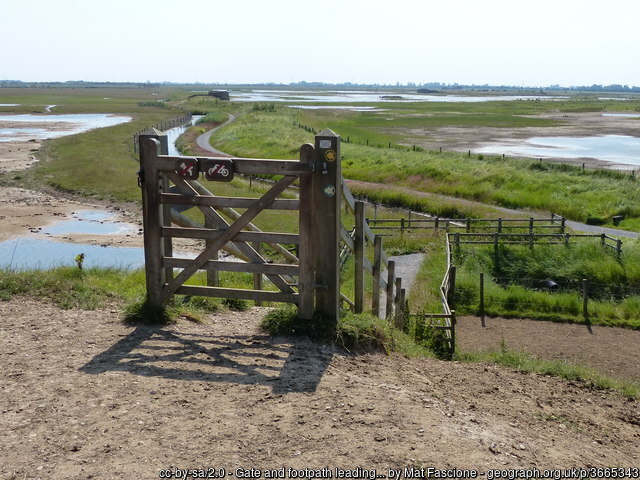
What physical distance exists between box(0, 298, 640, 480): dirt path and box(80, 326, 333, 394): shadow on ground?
21 millimetres

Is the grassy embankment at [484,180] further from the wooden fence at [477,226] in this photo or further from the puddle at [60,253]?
the puddle at [60,253]

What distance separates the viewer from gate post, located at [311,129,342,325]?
743 cm

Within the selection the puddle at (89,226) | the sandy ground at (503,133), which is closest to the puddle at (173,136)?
the puddle at (89,226)

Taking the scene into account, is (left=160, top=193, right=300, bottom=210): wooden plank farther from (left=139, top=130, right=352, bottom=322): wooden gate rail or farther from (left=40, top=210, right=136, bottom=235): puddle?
(left=40, top=210, right=136, bottom=235): puddle

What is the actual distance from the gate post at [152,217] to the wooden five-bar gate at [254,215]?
0.04ft

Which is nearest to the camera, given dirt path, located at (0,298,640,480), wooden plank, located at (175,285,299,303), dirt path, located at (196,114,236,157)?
dirt path, located at (0,298,640,480)

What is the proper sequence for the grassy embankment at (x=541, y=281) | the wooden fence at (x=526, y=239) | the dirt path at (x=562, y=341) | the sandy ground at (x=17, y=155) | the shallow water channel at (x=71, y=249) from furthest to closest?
the sandy ground at (x=17, y=155), the wooden fence at (x=526, y=239), the shallow water channel at (x=71, y=249), the grassy embankment at (x=541, y=281), the dirt path at (x=562, y=341)

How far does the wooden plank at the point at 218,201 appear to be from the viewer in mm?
7582

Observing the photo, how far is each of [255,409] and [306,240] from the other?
7.59 ft

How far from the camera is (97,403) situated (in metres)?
5.93

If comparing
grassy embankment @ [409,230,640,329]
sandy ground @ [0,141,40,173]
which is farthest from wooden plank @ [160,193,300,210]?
sandy ground @ [0,141,40,173]

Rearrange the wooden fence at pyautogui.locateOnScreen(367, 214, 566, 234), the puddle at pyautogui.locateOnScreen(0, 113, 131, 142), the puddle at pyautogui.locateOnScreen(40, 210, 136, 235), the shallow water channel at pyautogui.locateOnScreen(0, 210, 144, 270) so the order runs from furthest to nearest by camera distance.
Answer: the puddle at pyautogui.locateOnScreen(0, 113, 131, 142), the puddle at pyautogui.locateOnScreen(40, 210, 136, 235), the wooden fence at pyautogui.locateOnScreen(367, 214, 566, 234), the shallow water channel at pyautogui.locateOnScreen(0, 210, 144, 270)

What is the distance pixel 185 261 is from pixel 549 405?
4.48 meters

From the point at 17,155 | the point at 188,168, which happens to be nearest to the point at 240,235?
the point at 188,168
